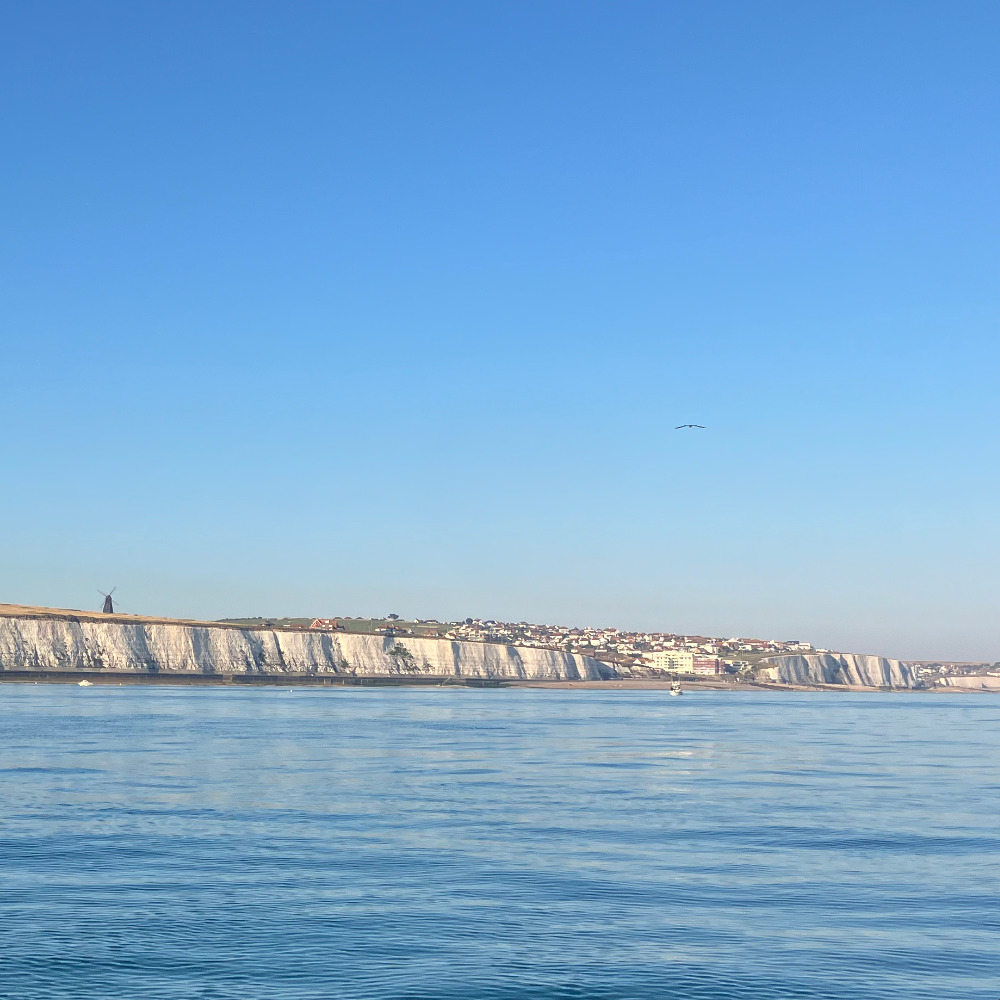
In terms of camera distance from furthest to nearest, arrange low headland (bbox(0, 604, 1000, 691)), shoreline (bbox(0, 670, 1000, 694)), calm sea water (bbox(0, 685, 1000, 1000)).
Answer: low headland (bbox(0, 604, 1000, 691))
shoreline (bbox(0, 670, 1000, 694))
calm sea water (bbox(0, 685, 1000, 1000))

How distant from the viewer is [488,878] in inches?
893

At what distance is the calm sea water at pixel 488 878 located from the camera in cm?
1630

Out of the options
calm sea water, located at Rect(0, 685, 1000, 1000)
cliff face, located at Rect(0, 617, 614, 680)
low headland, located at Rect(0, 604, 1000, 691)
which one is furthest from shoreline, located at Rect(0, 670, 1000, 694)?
calm sea water, located at Rect(0, 685, 1000, 1000)

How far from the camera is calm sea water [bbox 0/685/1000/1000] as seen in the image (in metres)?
16.3

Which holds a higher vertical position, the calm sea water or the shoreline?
the calm sea water

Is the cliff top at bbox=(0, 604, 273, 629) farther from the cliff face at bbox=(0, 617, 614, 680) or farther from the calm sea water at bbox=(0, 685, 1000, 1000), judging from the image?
the calm sea water at bbox=(0, 685, 1000, 1000)

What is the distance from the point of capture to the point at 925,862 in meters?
25.0

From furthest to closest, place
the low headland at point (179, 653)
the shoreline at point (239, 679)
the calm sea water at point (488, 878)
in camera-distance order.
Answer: the low headland at point (179, 653)
the shoreline at point (239, 679)
the calm sea water at point (488, 878)

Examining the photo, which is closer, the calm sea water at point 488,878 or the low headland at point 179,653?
the calm sea water at point 488,878

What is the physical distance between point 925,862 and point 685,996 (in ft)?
38.0

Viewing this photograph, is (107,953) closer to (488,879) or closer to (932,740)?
(488,879)

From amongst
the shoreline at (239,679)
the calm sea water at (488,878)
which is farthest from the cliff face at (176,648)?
the calm sea water at (488,878)

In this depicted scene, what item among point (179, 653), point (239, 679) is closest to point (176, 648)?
point (179, 653)

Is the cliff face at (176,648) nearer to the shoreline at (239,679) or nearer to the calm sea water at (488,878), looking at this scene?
the shoreline at (239,679)
